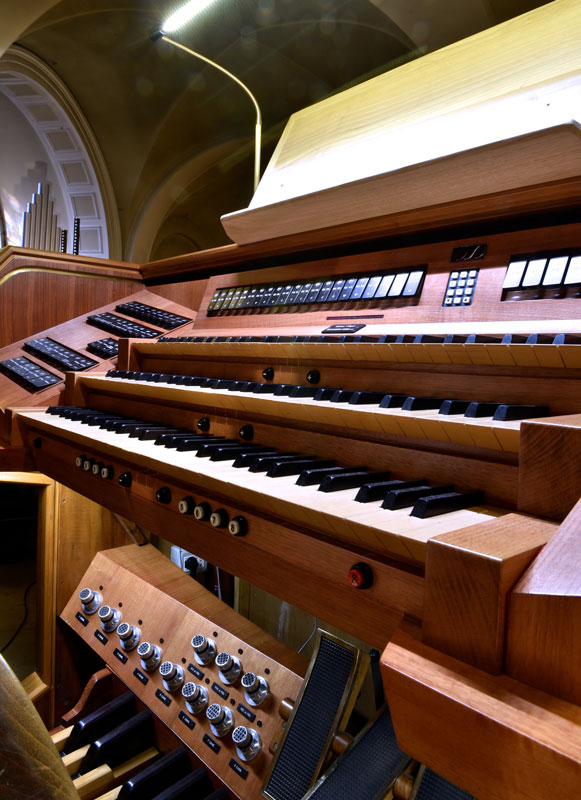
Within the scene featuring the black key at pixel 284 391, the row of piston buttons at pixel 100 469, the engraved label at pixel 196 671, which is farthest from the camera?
the engraved label at pixel 196 671

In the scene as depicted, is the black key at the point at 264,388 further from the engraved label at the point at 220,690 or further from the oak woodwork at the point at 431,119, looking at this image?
the engraved label at the point at 220,690

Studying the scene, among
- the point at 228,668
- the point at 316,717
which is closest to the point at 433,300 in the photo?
the point at 316,717

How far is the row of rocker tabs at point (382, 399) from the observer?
83 cm

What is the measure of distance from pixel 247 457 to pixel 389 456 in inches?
11.1

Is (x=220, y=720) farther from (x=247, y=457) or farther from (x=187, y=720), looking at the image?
(x=247, y=457)

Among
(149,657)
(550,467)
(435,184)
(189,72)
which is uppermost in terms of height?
(189,72)

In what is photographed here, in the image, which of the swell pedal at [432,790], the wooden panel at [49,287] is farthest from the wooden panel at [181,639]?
the wooden panel at [49,287]

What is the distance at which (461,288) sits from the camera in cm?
129

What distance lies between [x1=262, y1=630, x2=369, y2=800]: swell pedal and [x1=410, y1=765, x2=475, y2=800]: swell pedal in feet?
0.66

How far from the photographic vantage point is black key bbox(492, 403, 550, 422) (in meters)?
0.80

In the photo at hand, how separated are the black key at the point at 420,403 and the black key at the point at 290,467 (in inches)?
7.4

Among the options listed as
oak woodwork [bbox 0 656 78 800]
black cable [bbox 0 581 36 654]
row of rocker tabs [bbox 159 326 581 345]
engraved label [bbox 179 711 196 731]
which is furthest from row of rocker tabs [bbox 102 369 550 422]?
black cable [bbox 0 581 36 654]

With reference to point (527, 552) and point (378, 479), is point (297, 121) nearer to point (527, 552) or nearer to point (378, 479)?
point (378, 479)

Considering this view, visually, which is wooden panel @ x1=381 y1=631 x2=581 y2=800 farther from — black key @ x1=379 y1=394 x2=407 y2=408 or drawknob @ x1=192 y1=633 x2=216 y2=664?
drawknob @ x1=192 y1=633 x2=216 y2=664
